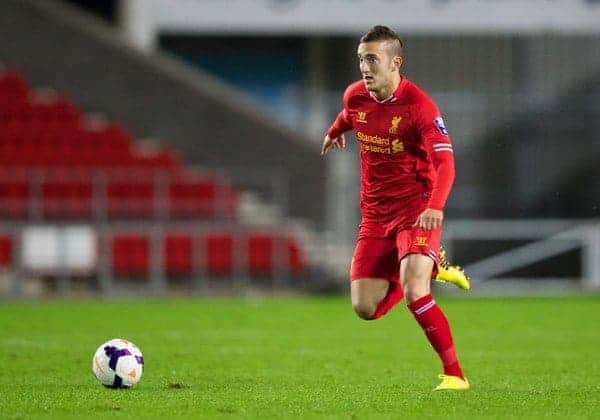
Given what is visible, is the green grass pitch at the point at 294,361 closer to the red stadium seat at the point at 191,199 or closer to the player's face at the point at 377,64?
the player's face at the point at 377,64

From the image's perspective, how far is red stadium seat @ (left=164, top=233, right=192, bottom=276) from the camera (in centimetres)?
1969

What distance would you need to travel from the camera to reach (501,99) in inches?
1021

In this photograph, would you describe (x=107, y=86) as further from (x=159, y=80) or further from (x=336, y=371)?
(x=336, y=371)

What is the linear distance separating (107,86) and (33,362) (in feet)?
44.4

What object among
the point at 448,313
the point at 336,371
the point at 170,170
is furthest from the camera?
the point at 170,170

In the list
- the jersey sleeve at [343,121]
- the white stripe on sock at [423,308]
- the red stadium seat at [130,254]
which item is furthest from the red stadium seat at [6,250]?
the white stripe on sock at [423,308]

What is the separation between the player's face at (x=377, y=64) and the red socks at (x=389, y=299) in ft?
4.22

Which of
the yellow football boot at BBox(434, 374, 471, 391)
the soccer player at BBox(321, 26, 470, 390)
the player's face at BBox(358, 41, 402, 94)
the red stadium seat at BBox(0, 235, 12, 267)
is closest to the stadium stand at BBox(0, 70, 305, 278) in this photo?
the red stadium seat at BBox(0, 235, 12, 267)

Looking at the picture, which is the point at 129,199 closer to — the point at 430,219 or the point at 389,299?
the point at 389,299

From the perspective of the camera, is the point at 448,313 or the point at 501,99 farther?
the point at 501,99

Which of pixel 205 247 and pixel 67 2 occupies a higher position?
pixel 67 2

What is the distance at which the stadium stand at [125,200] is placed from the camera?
19453 millimetres

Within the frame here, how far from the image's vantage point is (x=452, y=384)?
7.84m

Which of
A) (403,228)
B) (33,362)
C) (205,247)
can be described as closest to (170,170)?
(205,247)
